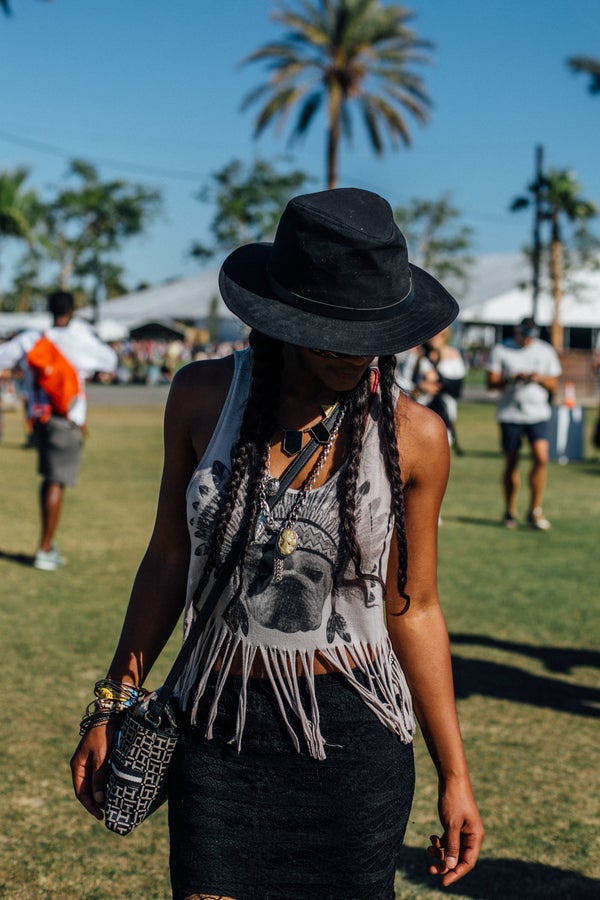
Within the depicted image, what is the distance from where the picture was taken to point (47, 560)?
7.89 metres

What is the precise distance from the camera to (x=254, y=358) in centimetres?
212

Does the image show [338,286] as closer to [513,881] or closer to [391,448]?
[391,448]

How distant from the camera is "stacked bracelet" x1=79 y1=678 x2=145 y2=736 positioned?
2.14 meters

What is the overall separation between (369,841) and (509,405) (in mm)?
8255

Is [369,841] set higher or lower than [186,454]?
lower

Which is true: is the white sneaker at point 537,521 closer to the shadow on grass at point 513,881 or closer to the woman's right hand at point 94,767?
the shadow on grass at point 513,881

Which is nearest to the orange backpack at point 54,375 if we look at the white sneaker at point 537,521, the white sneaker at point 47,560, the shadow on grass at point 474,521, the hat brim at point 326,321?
the white sneaker at point 47,560

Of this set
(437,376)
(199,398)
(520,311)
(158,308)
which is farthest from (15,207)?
(199,398)

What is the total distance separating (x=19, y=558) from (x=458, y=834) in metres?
6.62

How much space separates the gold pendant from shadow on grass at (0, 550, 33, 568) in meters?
6.33

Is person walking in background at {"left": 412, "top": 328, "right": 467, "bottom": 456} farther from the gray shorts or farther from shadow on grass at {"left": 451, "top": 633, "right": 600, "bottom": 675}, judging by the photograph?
shadow on grass at {"left": 451, "top": 633, "right": 600, "bottom": 675}

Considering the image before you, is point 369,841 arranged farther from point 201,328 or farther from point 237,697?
point 201,328

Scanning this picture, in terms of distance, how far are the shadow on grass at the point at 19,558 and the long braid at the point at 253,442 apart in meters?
6.26

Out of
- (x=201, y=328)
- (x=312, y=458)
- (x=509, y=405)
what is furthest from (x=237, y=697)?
(x=201, y=328)
